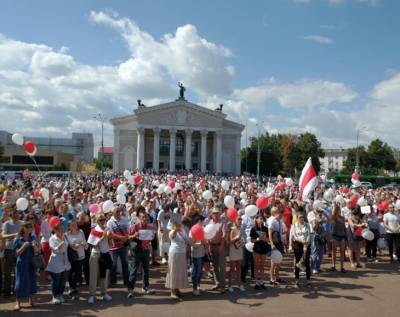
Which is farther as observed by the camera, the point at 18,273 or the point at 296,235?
the point at 296,235

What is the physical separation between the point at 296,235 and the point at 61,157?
293ft

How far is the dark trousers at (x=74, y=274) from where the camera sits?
27.1 feet

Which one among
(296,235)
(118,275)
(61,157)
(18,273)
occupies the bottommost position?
(118,275)

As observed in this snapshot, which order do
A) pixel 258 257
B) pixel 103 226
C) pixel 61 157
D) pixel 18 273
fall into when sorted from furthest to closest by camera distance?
pixel 61 157
pixel 258 257
pixel 103 226
pixel 18 273

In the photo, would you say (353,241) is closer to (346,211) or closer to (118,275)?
(346,211)

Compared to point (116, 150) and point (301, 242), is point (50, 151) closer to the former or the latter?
point (116, 150)

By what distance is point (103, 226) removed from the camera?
809 cm

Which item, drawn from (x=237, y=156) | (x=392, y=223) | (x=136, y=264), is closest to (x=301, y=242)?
(x=136, y=264)

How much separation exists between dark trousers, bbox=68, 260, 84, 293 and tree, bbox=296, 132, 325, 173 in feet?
250

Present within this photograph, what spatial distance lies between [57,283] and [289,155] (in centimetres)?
7718

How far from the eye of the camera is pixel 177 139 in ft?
251

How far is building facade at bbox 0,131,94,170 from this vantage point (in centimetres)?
8450

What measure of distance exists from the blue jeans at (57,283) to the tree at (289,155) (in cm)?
7696

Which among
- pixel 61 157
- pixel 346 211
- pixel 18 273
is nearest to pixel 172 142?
pixel 61 157
